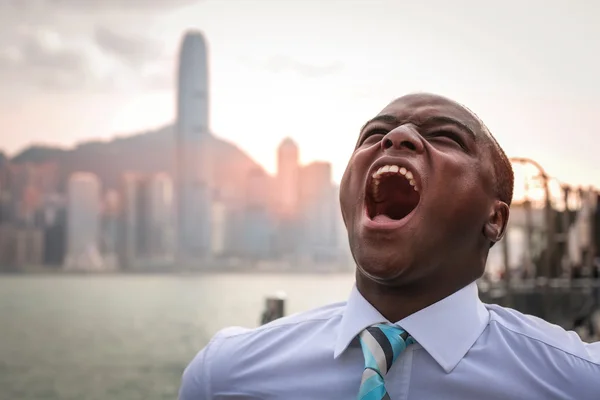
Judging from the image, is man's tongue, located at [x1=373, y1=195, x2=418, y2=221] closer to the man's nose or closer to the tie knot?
the man's nose

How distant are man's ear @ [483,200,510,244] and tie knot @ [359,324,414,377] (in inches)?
10.2

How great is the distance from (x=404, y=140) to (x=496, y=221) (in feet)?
0.86

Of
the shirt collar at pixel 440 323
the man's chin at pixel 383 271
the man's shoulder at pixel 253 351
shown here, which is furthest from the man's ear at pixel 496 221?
the man's shoulder at pixel 253 351

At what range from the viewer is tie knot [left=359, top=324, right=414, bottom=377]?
53.6 inches

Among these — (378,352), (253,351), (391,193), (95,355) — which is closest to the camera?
(378,352)

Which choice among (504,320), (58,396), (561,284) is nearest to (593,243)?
(561,284)

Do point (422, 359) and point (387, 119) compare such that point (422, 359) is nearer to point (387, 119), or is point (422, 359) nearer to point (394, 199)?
point (394, 199)

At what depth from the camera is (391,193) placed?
1.49 m

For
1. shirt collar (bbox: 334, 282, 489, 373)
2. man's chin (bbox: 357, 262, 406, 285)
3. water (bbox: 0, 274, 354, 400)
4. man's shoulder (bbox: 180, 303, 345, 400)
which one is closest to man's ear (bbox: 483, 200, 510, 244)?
shirt collar (bbox: 334, 282, 489, 373)

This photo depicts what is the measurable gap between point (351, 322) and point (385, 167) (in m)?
0.31

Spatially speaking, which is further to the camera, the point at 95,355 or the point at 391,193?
the point at 95,355

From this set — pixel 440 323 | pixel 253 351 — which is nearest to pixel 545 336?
pixel 440 323

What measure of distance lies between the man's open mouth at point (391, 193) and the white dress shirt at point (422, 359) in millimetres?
179

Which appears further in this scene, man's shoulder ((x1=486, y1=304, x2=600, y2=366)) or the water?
the water
